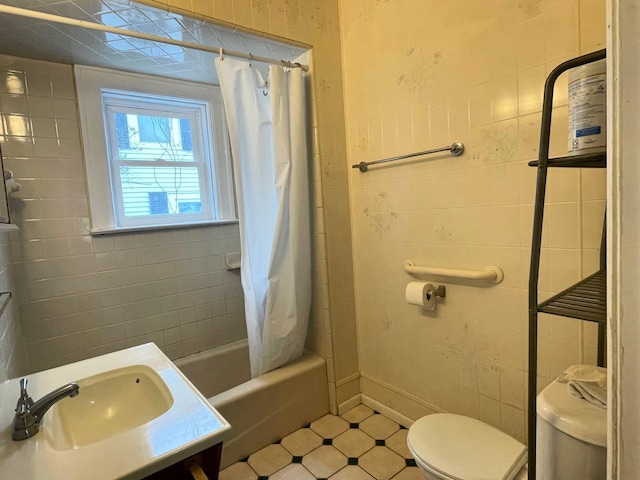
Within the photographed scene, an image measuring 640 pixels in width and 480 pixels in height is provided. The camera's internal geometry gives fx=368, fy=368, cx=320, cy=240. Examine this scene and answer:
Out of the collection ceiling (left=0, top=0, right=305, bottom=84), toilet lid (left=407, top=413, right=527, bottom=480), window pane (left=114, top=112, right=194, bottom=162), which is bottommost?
toilet lid (left=407, top=413, right=527, bottom=480)

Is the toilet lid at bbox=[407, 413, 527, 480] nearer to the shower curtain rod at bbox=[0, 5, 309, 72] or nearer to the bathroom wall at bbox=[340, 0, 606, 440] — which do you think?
the bathroom wall at bbox=[340, 0, 606, 440]

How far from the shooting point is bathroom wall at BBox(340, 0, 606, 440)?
1264 mm

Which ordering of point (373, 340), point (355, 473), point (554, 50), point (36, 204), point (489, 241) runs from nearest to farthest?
point (554, 50) < point (489, 241) < point (355, 473) < point (36, 204) < point (373, 340)

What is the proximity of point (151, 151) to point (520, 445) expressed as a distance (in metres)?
2.44

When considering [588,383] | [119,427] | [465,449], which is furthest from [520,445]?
[119,427]

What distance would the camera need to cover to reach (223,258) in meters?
2.55

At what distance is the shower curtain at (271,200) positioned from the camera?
1.85 metres

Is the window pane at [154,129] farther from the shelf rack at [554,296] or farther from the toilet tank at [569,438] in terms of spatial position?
the toilet tank at [569,438]


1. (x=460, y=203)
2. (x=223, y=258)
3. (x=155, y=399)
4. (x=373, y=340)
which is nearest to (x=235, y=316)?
(x=223, y=258)

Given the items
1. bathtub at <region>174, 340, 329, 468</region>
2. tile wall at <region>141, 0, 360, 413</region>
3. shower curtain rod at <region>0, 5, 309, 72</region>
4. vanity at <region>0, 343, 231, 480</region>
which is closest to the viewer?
vanity at <region>0, 343, 231, 480</region>

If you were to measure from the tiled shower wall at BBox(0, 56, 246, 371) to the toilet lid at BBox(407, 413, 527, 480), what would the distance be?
5.40 feet

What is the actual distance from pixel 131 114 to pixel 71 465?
82.5 inches

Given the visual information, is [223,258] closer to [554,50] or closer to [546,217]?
[546,217]

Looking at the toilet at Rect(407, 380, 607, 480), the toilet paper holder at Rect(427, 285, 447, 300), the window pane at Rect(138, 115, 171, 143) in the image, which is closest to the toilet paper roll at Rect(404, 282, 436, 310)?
the toilet paper holder at Rect(427, 285, 447, 300)
